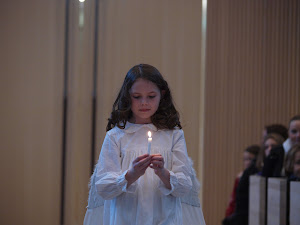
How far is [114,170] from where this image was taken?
109 inches

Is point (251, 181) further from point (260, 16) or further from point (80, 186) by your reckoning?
point (260, 16)

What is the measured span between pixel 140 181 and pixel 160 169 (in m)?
0.25

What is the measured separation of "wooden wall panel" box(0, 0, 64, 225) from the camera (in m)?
5.84

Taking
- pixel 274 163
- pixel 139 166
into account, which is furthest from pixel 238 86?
pixel 139 166

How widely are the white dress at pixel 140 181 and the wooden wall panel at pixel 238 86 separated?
4.53 m

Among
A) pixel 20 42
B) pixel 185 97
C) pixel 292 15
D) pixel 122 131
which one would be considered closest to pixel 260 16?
pixel 292 15

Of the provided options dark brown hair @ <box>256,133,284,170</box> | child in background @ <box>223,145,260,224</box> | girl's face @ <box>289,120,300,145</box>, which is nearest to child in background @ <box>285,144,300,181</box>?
girl's face @ <box>289,120,300,145</box>

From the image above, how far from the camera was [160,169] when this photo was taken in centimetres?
260

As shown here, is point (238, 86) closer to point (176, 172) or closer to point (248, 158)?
point (248, 158)

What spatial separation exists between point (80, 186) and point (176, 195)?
328 centimetres

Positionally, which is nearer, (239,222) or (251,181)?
(251,181)

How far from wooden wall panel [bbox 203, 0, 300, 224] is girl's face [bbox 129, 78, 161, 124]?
4.58m

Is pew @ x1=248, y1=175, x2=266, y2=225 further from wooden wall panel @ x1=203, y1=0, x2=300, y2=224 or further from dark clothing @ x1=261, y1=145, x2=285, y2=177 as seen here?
wooden wall panel @ x1=203, y1=0, x2=300, y2=224

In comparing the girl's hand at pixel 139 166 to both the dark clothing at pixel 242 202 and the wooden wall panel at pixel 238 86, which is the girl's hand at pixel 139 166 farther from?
the wooden wall panel at pixel 238 86
